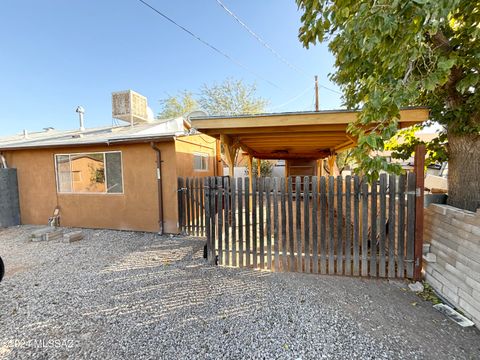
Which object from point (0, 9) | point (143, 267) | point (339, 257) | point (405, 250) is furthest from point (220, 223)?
point (0, 9)

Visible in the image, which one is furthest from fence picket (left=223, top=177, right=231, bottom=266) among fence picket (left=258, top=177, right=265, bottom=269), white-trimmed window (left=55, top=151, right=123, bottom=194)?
white-trimmed window (left=55, top=151, right=123, bottom=194)

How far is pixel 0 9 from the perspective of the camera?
695cm

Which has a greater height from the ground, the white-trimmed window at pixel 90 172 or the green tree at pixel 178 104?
the green tree at pixel 178 104

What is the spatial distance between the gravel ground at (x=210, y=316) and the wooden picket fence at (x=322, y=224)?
0.77ft

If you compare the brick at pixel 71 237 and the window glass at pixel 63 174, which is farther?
the window glass at pixel 63 174

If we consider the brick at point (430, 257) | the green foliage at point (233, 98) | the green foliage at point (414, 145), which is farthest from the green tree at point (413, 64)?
the green foliage at point (233, 98)

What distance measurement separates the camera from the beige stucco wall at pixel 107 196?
6.01 meters

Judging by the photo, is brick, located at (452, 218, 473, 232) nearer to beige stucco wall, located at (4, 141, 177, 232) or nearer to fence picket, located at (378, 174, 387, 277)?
fence picket, located at (378, 174, 387, 277)

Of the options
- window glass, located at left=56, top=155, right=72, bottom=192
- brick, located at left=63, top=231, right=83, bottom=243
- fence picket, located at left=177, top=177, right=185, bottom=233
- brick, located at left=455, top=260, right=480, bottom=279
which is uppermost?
window glass, located at left=56, top=155, right=72, bottom=192

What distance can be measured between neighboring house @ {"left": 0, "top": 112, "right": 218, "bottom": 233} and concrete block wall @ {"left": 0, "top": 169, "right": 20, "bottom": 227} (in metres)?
0.16

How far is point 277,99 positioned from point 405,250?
58.4ft

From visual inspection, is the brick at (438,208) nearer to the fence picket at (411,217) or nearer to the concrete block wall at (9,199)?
the fence picket at (411,217)

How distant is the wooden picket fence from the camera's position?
10.4ft

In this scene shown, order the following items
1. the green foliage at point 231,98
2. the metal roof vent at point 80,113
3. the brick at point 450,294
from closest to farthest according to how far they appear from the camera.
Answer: the brick at point 450,294 → the metal roof vent at point 80,113 → the green foliage at point 231,98
